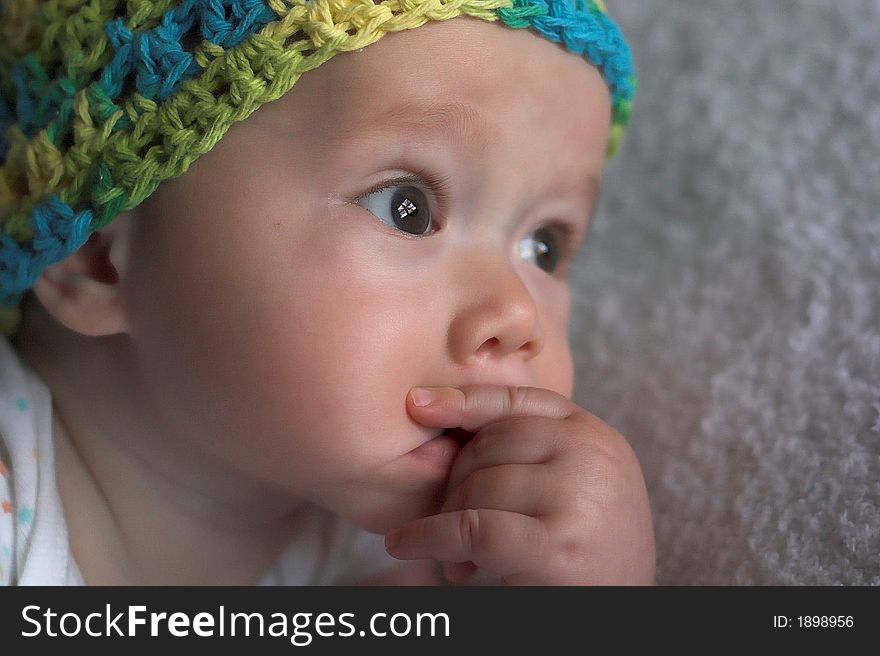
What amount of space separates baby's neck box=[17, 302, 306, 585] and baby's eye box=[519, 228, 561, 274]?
476 millimetres

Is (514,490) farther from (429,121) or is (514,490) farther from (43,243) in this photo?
(43,243)

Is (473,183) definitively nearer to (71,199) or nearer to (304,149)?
(304,149)

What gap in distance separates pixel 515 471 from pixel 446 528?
10cm

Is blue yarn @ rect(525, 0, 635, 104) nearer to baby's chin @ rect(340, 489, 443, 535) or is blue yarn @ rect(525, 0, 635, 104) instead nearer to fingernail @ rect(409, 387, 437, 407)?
fingernail @ rect(409, 387, 437, 407)

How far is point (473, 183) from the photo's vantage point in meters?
1.30

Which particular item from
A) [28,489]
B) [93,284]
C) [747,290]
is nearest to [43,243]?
[93,284]

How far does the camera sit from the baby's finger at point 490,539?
1165 millimetres

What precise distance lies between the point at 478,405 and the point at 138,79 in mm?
535

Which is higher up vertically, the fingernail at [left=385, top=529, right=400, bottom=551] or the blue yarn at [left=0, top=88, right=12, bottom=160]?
the blue yarn at [left=0, top=88, right=12, bottom=160]

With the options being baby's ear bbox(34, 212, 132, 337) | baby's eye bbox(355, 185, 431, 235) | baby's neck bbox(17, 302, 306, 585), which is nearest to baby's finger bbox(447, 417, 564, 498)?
baby's eye bbox(355, 185, 431, 235)

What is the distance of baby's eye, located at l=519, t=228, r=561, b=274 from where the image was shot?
1491 millimetres

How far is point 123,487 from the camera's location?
1.48m

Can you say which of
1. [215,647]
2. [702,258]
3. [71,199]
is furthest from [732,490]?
[71,199]

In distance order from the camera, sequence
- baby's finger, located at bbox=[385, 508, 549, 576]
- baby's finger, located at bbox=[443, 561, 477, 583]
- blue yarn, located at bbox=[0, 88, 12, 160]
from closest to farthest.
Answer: baby's finger, located at bbox=[385, 508, 549, 576]
baby's finger, located at bbox=[443, 561, 477, 583]
blue yarn, located at bbox=[0, 88, 12, 160]
